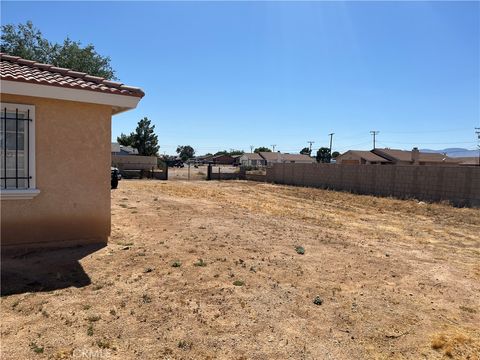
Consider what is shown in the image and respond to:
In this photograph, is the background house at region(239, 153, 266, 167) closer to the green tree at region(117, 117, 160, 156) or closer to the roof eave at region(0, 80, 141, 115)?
the green tree at region(117, 117, 160, 156)

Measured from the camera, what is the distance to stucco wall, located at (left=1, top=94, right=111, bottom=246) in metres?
5.80

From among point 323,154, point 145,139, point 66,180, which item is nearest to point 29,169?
point 66,180

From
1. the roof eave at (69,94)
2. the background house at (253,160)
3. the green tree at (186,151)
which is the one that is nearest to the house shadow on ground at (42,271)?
the roof eave at (69,94)

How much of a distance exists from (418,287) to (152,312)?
3.71 meters

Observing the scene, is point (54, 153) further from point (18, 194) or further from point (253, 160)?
point (253, 160)

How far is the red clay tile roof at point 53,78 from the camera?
5605mm

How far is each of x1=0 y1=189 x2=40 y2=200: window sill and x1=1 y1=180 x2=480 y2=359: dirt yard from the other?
0.94m

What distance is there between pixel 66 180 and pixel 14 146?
89 cm

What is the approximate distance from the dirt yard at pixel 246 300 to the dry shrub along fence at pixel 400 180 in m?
9.51

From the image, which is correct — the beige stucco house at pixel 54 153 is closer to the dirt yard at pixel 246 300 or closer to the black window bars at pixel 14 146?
the black window bars at pixel 14 146

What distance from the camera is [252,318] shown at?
13.3ft

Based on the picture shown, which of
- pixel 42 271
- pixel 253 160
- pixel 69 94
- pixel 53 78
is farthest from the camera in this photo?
pixel 253 160

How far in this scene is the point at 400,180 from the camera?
66.3ft

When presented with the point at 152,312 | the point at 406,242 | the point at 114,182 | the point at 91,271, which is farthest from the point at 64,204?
the point at 114,182
